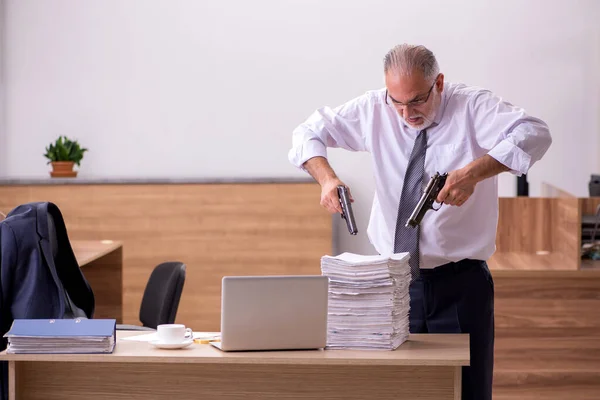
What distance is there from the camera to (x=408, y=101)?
2.89 meters

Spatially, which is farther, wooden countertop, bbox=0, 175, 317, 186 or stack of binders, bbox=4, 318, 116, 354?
wooden countertop, bbox=0, 175, 317, 186

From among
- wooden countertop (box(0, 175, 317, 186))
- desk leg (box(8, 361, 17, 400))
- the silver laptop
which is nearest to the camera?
the silver laptop

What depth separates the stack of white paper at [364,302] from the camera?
2.54 m

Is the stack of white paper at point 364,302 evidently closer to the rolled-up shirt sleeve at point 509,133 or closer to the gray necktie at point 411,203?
the gray necktie at point 411,203

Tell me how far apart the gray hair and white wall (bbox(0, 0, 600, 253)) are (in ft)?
11.3

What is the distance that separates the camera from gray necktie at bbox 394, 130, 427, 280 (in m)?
2.96

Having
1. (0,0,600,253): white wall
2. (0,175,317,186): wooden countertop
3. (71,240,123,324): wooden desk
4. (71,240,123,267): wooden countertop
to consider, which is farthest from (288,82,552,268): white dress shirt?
(0,0,600,253): white wall

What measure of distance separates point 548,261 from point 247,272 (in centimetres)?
198

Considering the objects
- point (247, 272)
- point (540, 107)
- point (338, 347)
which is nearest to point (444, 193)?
point (338, 347)

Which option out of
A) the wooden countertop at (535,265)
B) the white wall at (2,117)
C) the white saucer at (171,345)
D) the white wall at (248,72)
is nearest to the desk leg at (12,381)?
the white saucer at (171,345)

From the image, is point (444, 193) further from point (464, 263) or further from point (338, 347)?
point (338, 347)

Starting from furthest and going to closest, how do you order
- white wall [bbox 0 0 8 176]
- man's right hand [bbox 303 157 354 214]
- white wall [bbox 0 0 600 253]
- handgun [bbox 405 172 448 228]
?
white wall [bbox 0 0 8 176] < white wall [bbox 0 0 600 253] < man's right hand [bbox 303 157 354 214] < handgun [bbox 405 172 448 228]

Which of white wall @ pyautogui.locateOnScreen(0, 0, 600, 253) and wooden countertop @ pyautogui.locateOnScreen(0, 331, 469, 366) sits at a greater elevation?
white wall @ pyautogui.locateOnScreen(0, 0, 600, 253)

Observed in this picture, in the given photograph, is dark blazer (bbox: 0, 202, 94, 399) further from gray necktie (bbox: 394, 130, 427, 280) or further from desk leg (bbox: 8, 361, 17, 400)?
gray necktie (bbox: 394, 130, 427, 280)
